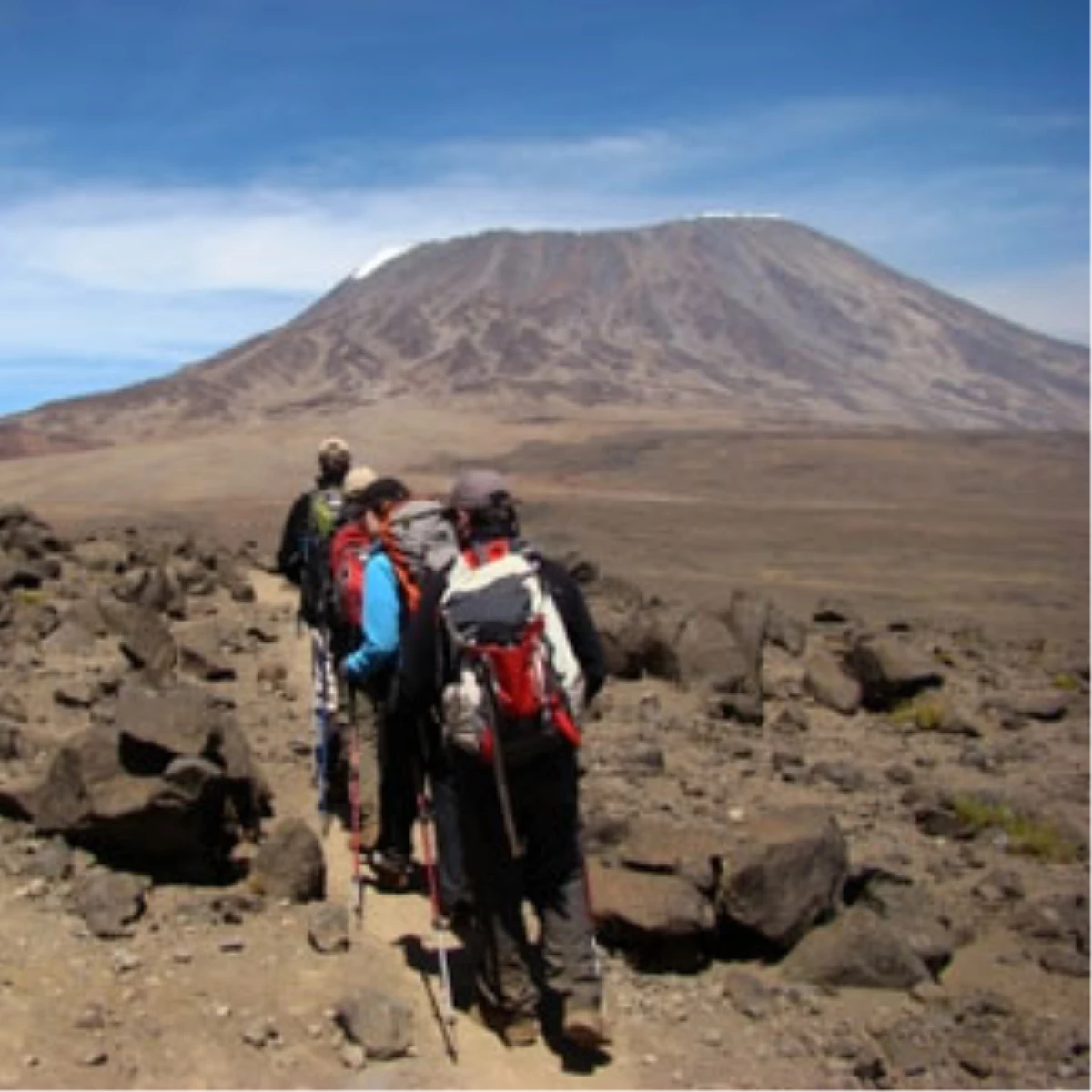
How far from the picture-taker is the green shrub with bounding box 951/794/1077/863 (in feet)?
26.0

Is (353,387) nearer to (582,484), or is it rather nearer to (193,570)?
(582,484)

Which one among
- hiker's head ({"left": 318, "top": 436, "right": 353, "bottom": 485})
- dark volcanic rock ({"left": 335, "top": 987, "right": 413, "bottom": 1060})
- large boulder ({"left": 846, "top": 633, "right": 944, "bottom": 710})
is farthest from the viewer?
large boulder ({"left": 846, "top": 633, "right": 944, "bottom": 710})

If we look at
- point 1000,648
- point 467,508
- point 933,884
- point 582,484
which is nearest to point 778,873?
point 933,884

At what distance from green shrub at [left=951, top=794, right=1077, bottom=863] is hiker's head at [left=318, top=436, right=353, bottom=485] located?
4.10m

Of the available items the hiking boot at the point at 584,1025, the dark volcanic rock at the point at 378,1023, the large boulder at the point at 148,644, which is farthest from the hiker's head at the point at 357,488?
the large boulder at the point at 148,644

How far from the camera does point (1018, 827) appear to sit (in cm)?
817

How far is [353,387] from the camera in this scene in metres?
155

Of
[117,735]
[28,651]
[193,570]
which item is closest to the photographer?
[117,735]

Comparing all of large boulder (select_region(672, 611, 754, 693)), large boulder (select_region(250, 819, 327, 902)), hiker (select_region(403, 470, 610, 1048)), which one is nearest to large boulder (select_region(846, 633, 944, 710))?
large boulder (select_region(672, 611, 754, 693))

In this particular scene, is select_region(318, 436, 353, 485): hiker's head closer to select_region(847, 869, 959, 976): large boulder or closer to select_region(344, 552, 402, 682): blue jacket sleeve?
select_region(344, 552, 402, 682): blue jacket sleeve

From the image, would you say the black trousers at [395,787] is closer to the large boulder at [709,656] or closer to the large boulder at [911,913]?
the large boulder at [911,913]

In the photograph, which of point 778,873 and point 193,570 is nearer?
point 778,873

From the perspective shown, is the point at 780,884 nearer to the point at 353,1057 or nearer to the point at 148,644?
the point at 353,1057

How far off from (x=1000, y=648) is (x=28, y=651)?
36.9 ft
